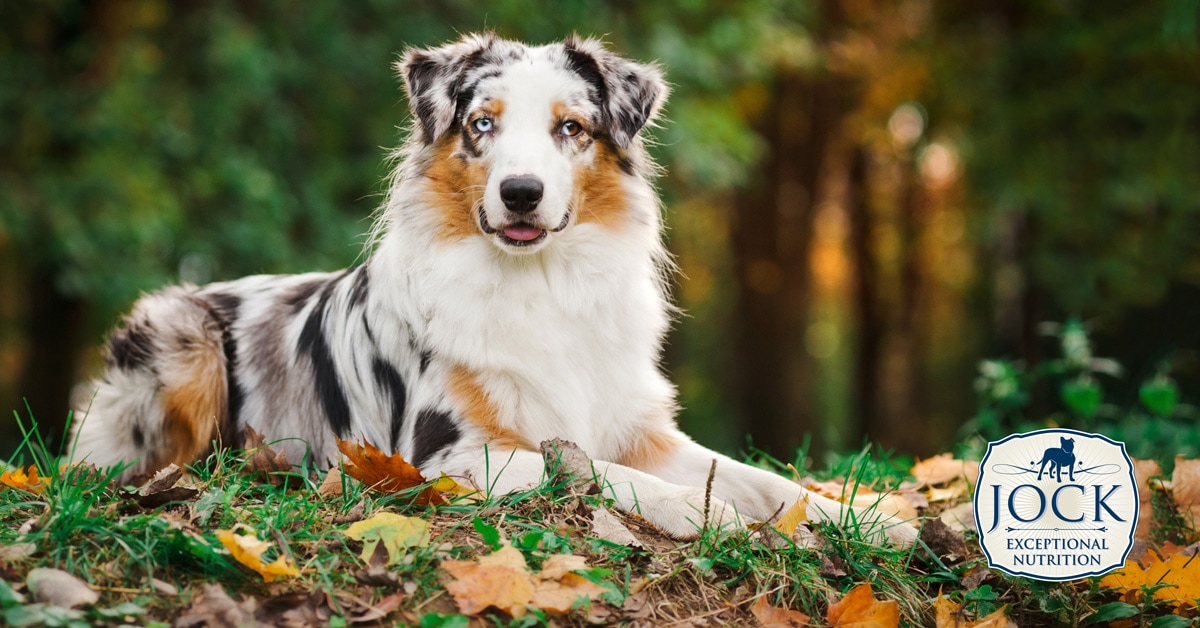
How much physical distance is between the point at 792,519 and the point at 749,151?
25.8ft

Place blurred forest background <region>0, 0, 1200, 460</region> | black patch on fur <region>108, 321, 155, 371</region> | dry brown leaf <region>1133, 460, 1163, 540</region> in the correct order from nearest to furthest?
1. dry brown leaf <region>1133, 460, 1163, 540</region>
2. black patch on fur <region>108, 321, 155, 371</region>
3. blurred forest background <region>0, 0, 1200, 460</region>

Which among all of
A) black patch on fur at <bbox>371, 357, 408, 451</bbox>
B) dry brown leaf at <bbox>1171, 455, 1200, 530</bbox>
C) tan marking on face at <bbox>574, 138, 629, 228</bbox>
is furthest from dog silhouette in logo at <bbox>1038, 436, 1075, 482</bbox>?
black patch on fur at <bbox>371, 357, 408, 451</bbox>

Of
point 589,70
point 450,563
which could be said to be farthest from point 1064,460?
point 589,70

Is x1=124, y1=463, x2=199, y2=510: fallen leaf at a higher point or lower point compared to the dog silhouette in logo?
lower

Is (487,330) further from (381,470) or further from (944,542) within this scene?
(944,542)

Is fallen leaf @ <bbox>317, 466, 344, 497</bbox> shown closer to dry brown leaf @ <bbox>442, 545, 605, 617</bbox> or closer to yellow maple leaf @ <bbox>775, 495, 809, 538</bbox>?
dry brown leaf @ <bbox>442, 545, 605, 617</bbox>

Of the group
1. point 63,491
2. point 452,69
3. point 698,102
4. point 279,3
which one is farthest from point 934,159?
point 63,491

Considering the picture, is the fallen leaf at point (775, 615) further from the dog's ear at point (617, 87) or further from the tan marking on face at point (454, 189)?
the dog's ear at point (617, 87)

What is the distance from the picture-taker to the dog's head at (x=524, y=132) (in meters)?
3.95

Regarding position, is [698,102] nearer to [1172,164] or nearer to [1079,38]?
[1079,38]

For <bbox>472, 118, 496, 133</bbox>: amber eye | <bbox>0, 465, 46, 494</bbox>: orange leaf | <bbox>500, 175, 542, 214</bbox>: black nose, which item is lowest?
<bbox>0, 465, 46, 494</bbox>: orange leaf

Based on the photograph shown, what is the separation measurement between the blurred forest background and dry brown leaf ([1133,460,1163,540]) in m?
1.36

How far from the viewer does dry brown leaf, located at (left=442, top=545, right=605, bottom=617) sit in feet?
8.98

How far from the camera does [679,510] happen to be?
3.38 m
